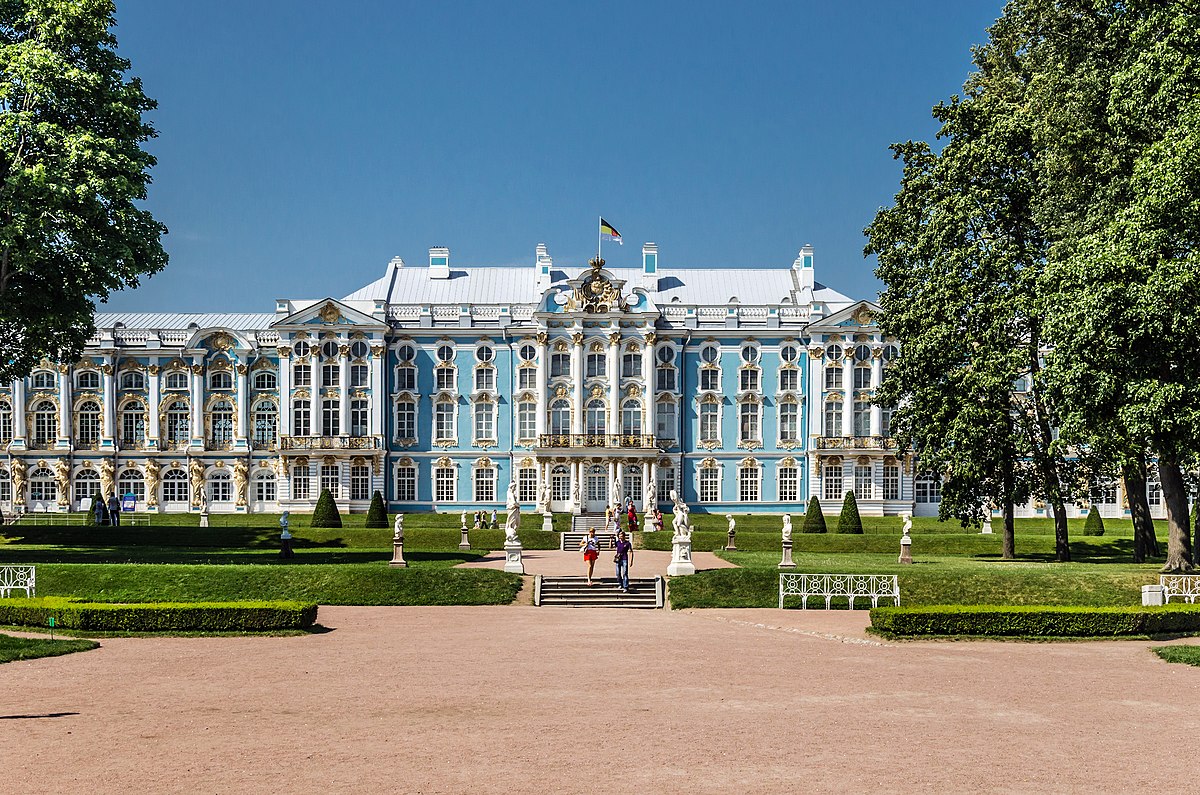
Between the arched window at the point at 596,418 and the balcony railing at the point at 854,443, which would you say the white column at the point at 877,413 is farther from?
the arched window at the point at 596,418

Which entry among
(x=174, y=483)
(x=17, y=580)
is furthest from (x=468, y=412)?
(x=17, y=580)

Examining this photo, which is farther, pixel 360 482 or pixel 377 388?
pixel 360 482

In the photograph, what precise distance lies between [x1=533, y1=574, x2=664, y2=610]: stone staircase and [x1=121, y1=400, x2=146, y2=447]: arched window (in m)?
44.2

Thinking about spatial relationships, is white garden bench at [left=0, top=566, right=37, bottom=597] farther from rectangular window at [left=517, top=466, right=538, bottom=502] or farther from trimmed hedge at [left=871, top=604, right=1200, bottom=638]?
rectangular window at [left=517, top=466, right=538, bottom=502]

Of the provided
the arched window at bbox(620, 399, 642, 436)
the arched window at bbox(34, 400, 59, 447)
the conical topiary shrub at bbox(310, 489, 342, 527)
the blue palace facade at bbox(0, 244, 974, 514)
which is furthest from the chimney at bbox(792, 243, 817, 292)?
the arched window at bbox(34, 400, 59, 447)

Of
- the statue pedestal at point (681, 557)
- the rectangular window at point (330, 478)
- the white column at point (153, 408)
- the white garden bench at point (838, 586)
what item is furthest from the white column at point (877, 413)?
the white column at point (153, 408)

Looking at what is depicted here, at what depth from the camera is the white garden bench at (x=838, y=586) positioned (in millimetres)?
28983

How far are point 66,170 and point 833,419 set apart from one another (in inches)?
1812

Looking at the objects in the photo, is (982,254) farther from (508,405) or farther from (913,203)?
(508,405)

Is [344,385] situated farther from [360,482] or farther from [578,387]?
[578,387]

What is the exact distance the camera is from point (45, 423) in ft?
224

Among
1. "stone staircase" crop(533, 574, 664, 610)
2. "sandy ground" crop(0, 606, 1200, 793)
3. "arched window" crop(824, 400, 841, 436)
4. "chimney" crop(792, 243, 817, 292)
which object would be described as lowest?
"stone staircase" crop(533, 574, 664, 610)

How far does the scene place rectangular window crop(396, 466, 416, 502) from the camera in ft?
223

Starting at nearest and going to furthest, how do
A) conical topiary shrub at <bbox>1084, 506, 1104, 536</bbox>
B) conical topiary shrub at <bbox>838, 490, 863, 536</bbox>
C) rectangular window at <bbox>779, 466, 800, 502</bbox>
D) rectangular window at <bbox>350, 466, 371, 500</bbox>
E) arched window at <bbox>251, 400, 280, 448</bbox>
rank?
conical topiary shrub at <bbox>1084, 506, 1104, 536</bbox> → conical topiary shrub at <bbox>838, 490, 863, 536</bbox> → rectangular window at <bbox>350, 466, 371, 500</bbox> → rectangular window at <bbox>779, 466, 800, 502</bbox> → arched window at <bbox>251, 400, 280, 448</bbox>
